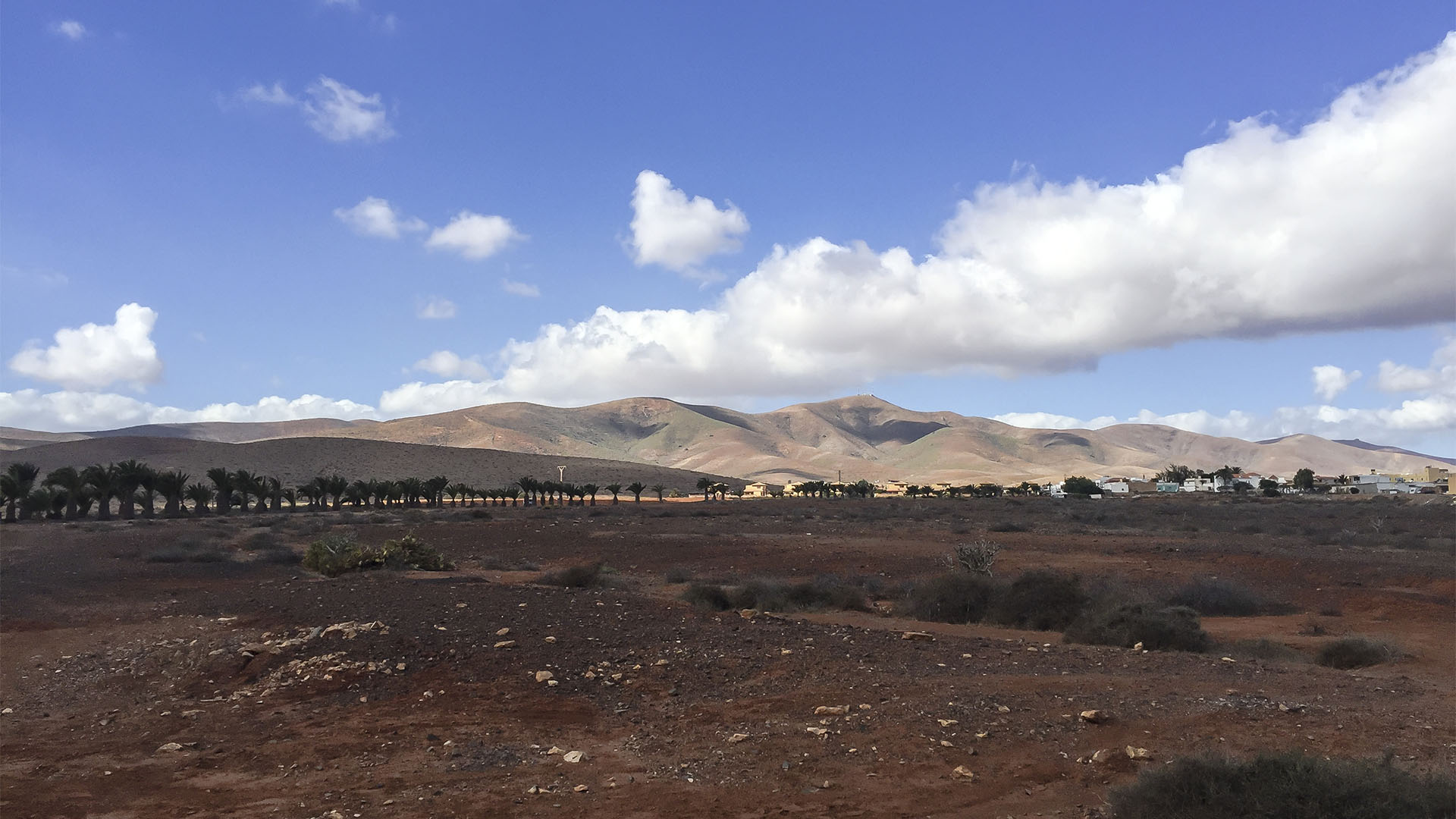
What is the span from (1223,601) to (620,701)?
15.7m

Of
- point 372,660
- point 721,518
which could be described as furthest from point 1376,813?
point 721,518

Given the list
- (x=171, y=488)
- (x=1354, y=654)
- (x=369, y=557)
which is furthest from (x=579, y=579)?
(x=171, y=488)

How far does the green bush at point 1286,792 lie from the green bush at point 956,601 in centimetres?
1240

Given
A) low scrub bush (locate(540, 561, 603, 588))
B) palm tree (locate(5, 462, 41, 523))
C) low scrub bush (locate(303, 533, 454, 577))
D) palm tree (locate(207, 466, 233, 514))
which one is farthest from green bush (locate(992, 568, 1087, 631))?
palm tree (locate(207, 466, 233, 514))

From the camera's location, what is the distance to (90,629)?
17.0 metres

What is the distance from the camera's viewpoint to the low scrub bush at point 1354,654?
14.8m

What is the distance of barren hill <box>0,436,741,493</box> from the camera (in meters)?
128

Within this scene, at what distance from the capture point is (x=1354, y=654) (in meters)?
14.8

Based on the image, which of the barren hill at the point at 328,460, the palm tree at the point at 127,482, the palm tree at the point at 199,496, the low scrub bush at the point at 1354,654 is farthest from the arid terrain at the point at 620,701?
the barren hill at the point at 328,460

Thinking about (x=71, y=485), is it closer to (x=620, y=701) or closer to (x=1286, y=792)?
(x=620, y=701)

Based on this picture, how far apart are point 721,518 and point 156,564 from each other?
34.3 meters

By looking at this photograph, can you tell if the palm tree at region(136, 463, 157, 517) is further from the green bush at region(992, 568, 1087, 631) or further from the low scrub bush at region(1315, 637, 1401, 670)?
the low scrub bush at region(1315, 637, 1401, 670)

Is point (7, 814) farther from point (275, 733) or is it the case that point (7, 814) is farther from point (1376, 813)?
point (1376, 813)

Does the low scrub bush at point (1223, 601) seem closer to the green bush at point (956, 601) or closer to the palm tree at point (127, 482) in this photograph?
the green bush at point (956, 601)
